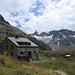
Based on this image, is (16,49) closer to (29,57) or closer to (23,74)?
(29,57)

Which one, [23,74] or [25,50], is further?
[25,50]

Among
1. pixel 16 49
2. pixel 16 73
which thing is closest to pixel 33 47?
pixel 16 49

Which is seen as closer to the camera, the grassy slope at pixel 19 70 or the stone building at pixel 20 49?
the grassy slope at pixel 19 70

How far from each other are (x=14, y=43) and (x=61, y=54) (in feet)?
218

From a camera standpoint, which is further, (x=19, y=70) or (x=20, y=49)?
(x=20, y=49)

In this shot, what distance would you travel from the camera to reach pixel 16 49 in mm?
54875

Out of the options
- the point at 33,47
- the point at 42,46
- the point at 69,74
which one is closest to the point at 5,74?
the point at 69,74

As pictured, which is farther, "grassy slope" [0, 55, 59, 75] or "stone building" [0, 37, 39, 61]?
"stone building" [0, 37, 39, 61]

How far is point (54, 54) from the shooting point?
10794 cm

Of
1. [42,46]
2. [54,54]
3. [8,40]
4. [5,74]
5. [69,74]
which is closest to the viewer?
[5,74]

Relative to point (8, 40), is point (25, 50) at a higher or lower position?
lower

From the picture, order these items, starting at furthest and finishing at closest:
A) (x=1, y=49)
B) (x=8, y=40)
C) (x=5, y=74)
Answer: (x=1, y=49), (x=8, y=40), (x=5, y=74)

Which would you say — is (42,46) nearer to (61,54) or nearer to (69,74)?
(61,54)

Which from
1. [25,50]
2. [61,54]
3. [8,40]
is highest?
[8,40]
